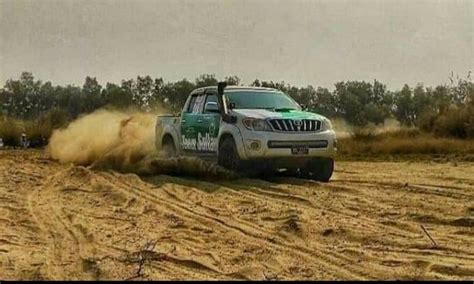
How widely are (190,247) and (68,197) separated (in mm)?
4407

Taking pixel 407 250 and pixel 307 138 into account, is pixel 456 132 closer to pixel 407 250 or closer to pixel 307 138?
pixel 307 138

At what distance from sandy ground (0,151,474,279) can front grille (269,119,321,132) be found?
0.93 m

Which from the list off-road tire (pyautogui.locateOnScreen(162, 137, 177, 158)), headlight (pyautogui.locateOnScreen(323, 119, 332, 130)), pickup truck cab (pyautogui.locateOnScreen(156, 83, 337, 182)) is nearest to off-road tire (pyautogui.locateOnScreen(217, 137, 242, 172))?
pickup truck cab (pyautogui.locateOnScreen(156, 83, 337, 182))

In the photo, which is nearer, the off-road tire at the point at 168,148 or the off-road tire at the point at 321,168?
the off-road tire at the point at 321,168

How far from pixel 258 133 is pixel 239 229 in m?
4.92

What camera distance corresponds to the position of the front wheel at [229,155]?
1251 centimetres

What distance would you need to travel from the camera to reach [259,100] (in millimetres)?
13555

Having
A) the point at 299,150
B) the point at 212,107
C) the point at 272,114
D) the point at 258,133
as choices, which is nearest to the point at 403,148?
the point at 212,107

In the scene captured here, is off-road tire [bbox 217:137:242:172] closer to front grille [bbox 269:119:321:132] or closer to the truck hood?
the truck hood

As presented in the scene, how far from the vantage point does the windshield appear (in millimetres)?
13359

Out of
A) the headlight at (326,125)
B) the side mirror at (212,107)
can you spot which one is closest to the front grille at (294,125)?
the headlight at (326,125)

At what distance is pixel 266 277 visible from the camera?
527 cm

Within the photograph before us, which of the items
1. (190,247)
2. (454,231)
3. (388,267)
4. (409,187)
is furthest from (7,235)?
(409,187)

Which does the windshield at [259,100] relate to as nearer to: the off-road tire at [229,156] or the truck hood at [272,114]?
the truck hood at [272,114]
